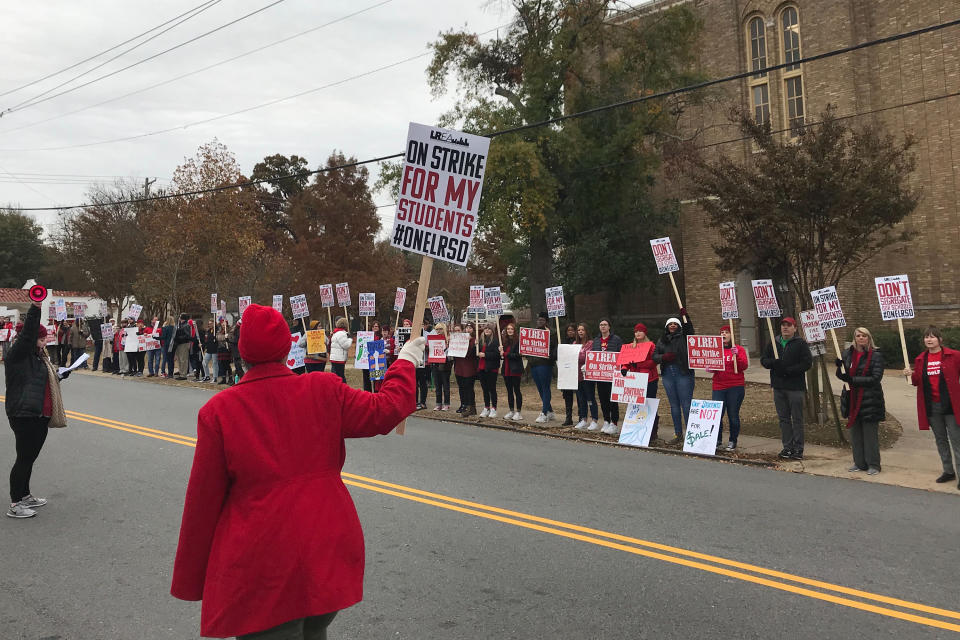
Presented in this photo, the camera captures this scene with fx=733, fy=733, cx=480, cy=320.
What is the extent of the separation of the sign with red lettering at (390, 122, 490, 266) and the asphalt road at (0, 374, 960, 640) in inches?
93.6

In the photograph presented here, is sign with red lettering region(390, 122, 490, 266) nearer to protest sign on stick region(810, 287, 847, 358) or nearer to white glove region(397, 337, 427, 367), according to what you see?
white glove region(397, 337, 427, 367)

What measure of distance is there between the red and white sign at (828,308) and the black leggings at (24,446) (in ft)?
33.3

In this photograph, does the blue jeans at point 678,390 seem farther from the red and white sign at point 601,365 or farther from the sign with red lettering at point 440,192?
the sign with red lettering at point 440,192

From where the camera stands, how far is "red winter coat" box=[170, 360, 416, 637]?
2.64m

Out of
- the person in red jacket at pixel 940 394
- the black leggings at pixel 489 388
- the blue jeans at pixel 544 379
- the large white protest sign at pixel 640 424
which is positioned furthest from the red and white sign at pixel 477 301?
the person in red jacket at pixel 940 394

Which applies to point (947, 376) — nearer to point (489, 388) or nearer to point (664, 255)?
point (664, 255)

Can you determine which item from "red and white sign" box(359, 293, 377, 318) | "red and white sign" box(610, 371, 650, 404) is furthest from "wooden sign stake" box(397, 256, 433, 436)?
"red and white sign" box(359, 293, 377, 318)

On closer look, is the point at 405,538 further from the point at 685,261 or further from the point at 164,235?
the point at 164,235

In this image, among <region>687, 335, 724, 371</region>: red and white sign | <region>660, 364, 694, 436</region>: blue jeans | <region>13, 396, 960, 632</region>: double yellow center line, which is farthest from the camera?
<region>660, 364, 694, 436</region>: blue jeans

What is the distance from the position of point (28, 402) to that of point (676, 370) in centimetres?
876

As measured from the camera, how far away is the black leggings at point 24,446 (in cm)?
712

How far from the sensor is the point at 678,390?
38.5ft

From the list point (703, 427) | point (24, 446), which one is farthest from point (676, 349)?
point (24, 446)

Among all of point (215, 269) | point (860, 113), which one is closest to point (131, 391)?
point (215, 269)
